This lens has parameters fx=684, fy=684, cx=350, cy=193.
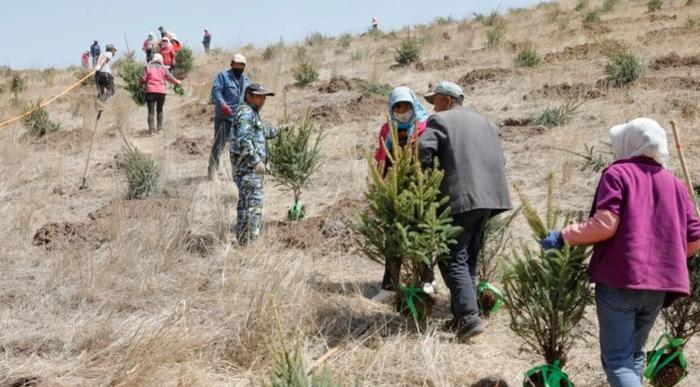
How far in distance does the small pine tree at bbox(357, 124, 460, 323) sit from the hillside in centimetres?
40

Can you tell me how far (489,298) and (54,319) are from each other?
296cm

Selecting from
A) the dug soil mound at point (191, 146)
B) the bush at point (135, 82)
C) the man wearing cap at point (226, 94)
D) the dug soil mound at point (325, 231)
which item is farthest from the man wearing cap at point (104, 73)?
the dug soil mound at point (325, 231)

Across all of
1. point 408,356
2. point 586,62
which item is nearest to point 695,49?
point 586,62

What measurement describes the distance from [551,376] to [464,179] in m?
1.30

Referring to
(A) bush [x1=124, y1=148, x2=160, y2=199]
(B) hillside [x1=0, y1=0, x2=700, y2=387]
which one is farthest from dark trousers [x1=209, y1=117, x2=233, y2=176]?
(A) bush [x1=124, y1=148, x2=160, y2=199]

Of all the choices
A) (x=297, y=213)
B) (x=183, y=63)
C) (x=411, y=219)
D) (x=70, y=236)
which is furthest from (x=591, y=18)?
(x=411, y=219)

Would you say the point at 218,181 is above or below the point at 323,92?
below

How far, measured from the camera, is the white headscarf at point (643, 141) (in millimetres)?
3055

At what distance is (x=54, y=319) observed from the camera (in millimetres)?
4547

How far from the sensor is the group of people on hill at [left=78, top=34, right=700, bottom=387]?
306 centimetres

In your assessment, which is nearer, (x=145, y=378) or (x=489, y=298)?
(x=145, y=378)

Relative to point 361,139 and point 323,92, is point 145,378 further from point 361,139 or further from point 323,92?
point 323,92

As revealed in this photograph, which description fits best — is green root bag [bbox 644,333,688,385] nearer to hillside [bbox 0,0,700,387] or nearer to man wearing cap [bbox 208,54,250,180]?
hillside [bbox 0,0,700,387]

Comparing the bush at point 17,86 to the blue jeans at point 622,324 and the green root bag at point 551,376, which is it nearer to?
the green root bag at point 551,376
